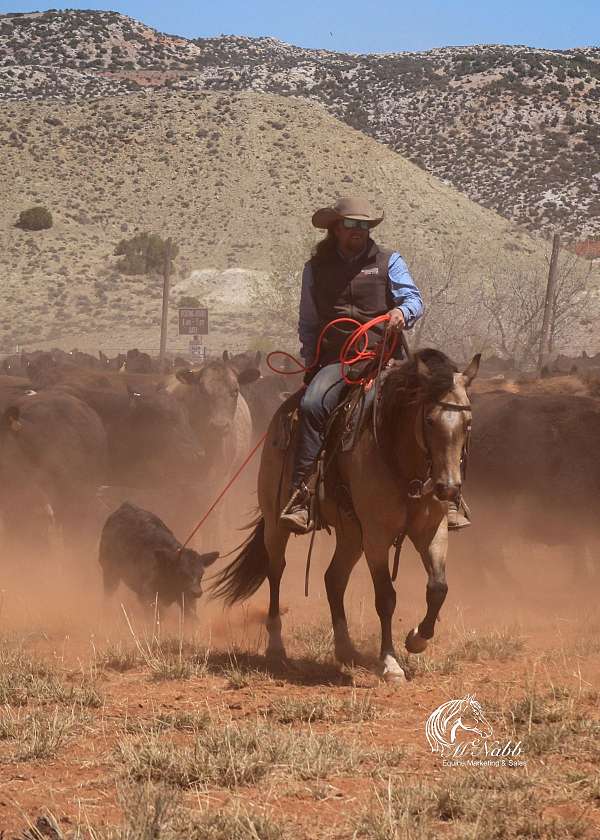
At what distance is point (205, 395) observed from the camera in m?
16.6

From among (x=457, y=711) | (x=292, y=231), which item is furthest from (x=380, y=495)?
(x=292, y=231)

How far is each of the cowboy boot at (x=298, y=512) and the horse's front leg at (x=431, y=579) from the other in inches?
31.6

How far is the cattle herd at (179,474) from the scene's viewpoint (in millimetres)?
12703

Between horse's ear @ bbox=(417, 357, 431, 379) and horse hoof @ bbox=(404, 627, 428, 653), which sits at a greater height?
horse's ear @ bbox=(417, 357, 431, 379)

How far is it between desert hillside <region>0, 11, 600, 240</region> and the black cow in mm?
79243

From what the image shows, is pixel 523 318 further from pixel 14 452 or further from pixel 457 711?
pixel 457 711

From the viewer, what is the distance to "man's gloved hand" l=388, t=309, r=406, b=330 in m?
8.76

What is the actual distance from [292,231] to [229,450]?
2597 inches

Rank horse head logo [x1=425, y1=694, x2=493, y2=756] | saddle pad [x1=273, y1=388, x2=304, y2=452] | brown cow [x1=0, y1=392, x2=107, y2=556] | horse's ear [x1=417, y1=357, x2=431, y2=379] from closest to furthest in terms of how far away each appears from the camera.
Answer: horse head logo [x1=425, y1=694, x2=493, y2=756]
horse's ear [x1=417, y1=357, x2=431, y2=379]
saddle pad [x1=273, y1=388, x2=304, y2=452]
brown cow [x1=0, y1=392, x2=107, y2=556]

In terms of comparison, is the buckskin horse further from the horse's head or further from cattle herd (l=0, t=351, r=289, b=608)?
cattle herd (l=0, t=351, r=289, b=608)

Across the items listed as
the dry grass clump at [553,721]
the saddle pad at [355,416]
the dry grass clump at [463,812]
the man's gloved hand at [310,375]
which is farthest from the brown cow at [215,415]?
the dry grass clump at [463,812]

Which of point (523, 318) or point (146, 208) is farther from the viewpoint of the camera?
point (146, 208)

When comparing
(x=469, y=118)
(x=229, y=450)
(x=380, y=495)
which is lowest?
(x=229, y=450)

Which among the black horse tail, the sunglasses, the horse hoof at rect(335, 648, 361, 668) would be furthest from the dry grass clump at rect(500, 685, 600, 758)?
the sunglasses
